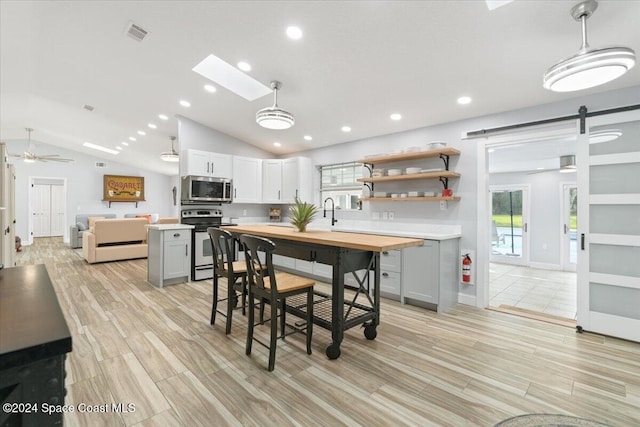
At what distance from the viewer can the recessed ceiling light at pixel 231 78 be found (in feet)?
12.2

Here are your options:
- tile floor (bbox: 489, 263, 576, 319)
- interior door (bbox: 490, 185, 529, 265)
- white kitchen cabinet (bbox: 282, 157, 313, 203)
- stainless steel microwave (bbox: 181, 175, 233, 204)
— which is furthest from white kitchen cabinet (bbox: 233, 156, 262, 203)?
interior door (bbox: 490, 185, 529, 265)

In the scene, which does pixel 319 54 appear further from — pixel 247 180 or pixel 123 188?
pixel 123 188

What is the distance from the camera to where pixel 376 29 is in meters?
2.47

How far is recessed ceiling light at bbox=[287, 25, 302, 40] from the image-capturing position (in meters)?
2.63

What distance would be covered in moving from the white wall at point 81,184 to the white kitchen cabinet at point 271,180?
307 inches

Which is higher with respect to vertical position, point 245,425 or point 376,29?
point 376,29

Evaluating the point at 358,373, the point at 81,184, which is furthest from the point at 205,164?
the point at 81,184

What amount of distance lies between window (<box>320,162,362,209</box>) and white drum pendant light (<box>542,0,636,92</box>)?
130 inches

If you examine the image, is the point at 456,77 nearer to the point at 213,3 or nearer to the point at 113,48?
the point at 213,3

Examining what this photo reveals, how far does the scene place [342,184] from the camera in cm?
541

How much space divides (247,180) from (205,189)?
0.91 meters

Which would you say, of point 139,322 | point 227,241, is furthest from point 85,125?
point 227,241

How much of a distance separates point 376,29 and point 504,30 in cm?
99

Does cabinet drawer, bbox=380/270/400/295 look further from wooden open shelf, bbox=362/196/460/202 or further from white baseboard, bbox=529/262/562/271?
white baseboard, bbox=529/262/562/271
